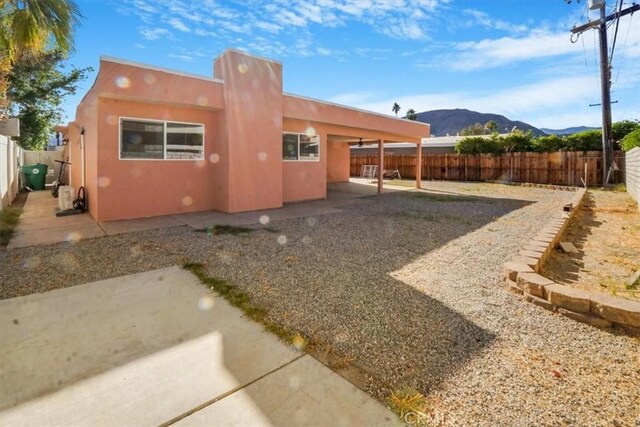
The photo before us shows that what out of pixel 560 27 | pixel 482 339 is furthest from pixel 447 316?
pixel 560 27

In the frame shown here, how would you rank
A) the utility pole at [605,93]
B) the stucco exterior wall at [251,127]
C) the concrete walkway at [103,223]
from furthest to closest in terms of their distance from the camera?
the utility pole at [605,93], the stucco exterior wall at [251,127], the concrete walkway at [103,223]

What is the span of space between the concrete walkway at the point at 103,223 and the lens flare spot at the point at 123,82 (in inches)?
114

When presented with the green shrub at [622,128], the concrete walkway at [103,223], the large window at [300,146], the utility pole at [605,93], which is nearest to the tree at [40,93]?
the concrete walkway at [103,223]

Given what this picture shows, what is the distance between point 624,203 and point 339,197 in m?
9.34

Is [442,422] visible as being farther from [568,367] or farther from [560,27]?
[560,27]

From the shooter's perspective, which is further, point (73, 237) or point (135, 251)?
point (73, 237)

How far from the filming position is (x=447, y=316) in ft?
10.1

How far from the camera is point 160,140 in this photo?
811 centimetres

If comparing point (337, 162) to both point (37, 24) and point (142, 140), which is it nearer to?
point (142, 140)

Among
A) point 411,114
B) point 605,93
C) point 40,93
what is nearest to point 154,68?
point 605,93

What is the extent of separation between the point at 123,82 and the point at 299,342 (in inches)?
265

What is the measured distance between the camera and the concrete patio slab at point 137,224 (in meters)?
6.57

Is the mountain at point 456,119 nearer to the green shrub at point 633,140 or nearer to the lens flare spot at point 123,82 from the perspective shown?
the green shrub at point 633,140

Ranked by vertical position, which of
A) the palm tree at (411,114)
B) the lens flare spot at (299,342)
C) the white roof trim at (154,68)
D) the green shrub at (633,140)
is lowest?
the lens flare spot at (299,342)
